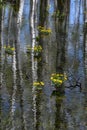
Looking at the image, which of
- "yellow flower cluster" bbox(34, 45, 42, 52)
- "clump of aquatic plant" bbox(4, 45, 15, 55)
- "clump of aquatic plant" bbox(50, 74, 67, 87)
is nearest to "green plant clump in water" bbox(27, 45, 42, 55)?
"yellow flower cluster" bbox(34, 45, 42, 52)

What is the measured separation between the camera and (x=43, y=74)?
37.8 ft

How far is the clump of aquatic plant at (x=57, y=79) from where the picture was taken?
10305 mm

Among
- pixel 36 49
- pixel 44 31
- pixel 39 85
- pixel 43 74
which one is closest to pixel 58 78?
pixel 39 85

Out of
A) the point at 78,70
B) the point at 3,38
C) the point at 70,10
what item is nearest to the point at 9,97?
the point at 78,70

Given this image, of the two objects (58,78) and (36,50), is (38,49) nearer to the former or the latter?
(36,50)

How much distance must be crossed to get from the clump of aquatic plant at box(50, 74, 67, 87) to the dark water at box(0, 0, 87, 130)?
6.2 inches

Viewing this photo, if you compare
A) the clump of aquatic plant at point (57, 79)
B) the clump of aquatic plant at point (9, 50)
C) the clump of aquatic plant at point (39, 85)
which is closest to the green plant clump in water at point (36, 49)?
the clump of aquatic plant at point (9, 50)

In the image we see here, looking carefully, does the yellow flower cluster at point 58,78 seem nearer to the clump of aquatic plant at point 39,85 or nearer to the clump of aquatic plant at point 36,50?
the clump of aquatic plant at point 39,85

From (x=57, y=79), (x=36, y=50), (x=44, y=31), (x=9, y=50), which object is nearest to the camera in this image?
A: (x=57, y=79)

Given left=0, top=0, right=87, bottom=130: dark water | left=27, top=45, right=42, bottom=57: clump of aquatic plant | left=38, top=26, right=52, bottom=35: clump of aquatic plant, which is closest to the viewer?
left=0, top=0, right=87, bottom=130: dark water

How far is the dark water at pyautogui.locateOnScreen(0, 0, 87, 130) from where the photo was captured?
8.42 metres

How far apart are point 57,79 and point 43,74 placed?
1144 mm

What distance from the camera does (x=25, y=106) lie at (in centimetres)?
910

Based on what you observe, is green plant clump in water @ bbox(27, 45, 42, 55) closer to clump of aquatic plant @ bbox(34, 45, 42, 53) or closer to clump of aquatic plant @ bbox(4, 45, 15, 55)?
clump of aquatic plant @ bbox(34, 45, 42, 53)
